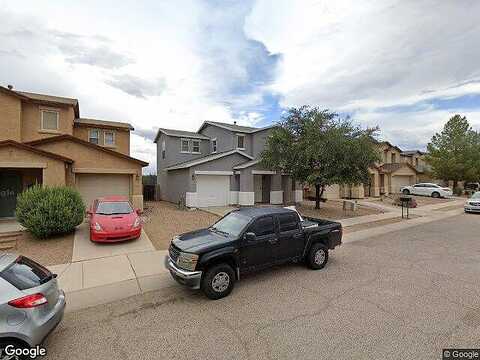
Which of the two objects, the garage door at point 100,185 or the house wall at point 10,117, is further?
the garage door at point 100,185

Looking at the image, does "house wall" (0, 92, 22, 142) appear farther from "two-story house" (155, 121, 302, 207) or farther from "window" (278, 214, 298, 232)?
"window" (278, 214, 298, 232)

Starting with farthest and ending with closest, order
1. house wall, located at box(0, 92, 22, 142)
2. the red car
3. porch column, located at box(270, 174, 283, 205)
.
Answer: porch column, located at box(270, 174, 283, 205)
house wall, located at box(0, 92, 22, 142)
the red car

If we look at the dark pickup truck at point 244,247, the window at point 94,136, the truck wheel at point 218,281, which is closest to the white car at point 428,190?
the dark pickup truck at point 244,247

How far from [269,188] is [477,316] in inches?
681

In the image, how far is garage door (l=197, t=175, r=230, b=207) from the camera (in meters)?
18.7

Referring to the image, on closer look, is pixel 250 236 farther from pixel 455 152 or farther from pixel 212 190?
pixel 455 152

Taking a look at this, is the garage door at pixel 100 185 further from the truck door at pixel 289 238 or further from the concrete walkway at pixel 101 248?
the truck door at pixel 289 238

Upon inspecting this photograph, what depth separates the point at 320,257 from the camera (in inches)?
284

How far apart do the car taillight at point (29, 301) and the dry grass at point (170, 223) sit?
5.55m

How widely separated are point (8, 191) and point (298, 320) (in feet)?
52.7

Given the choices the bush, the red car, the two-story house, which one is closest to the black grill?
the red car

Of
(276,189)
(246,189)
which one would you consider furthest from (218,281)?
(276,189)

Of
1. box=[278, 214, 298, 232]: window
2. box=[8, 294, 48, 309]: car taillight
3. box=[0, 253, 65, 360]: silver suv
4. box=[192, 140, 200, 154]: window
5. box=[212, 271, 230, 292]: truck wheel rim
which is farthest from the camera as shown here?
box=[192, 140, 200, 154]: window

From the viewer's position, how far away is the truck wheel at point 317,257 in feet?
23.2
